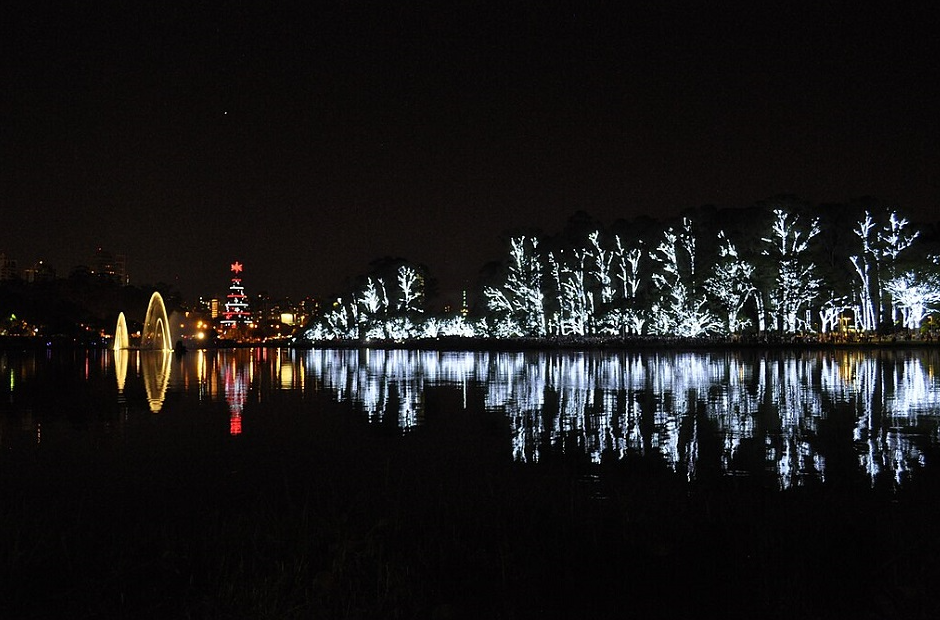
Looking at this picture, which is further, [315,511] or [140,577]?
[315,511]

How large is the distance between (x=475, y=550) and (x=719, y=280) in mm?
61839

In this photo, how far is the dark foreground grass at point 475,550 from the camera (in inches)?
241

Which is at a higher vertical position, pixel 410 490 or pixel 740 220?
pixel 740 220

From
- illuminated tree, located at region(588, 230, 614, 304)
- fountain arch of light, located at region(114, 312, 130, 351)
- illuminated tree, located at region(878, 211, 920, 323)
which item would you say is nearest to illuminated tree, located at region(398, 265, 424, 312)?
illuminated tree, located at region(588, 230, 614, 304)

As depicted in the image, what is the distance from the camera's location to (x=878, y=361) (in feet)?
137

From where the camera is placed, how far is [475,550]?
24.5 ft

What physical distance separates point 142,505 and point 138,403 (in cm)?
1441

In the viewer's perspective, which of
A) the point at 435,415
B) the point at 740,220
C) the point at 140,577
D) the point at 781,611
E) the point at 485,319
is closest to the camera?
the point at 781,611

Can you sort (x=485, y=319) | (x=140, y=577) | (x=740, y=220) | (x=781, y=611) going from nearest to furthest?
(x=781, y=611) → (x=140, y=577) → (x=740, y=220) → (x=485, y=319)

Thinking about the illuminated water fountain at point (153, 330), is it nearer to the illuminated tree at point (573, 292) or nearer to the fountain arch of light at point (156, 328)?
the fountain arch of light at point (156, 328)

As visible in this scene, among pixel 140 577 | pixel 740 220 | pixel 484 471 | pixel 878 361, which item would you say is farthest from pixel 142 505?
pixel 740 220

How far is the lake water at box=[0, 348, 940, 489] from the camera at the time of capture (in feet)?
43.8

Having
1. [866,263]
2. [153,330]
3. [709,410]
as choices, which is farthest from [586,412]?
[153,330]

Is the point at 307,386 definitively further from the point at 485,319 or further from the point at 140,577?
the point at 485,319
